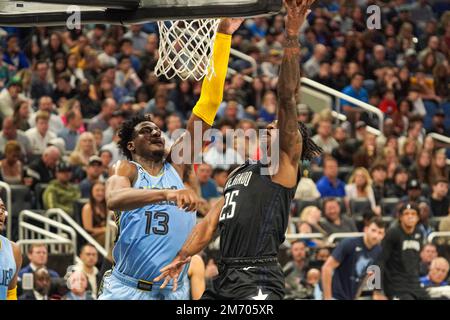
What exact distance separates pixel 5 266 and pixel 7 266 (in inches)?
0.7

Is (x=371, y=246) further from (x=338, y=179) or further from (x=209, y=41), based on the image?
(x=209, y=41)

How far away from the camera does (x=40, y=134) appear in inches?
500

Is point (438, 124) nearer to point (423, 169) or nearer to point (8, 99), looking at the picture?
point (423, 169)

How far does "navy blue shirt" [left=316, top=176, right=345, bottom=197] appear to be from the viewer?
515 inches

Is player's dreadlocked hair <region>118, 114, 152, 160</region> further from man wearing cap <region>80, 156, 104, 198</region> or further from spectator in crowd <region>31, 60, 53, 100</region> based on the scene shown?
spectator in crowd <region>31, 60, 53, 100</region>

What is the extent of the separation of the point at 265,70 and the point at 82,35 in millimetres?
2506

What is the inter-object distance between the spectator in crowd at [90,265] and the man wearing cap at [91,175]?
1341 millimetres

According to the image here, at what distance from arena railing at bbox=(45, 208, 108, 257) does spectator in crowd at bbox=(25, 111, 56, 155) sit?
1.00 meters

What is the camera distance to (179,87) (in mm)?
14508

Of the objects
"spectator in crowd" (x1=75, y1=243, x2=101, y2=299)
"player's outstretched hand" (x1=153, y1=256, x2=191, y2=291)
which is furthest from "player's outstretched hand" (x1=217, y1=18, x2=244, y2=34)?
"spectator in crowd" (x1=75, y1=243, x2=101, y2=299)

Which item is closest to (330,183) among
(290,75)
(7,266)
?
(7,266)

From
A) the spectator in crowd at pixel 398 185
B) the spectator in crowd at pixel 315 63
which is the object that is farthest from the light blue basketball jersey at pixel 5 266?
the spectator in crowd at pixel 315 63

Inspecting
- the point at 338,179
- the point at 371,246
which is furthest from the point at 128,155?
the point at 338,179

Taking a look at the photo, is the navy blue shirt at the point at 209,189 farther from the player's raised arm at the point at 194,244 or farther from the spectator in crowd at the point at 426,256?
the player's raised arm at the point at 194,244
